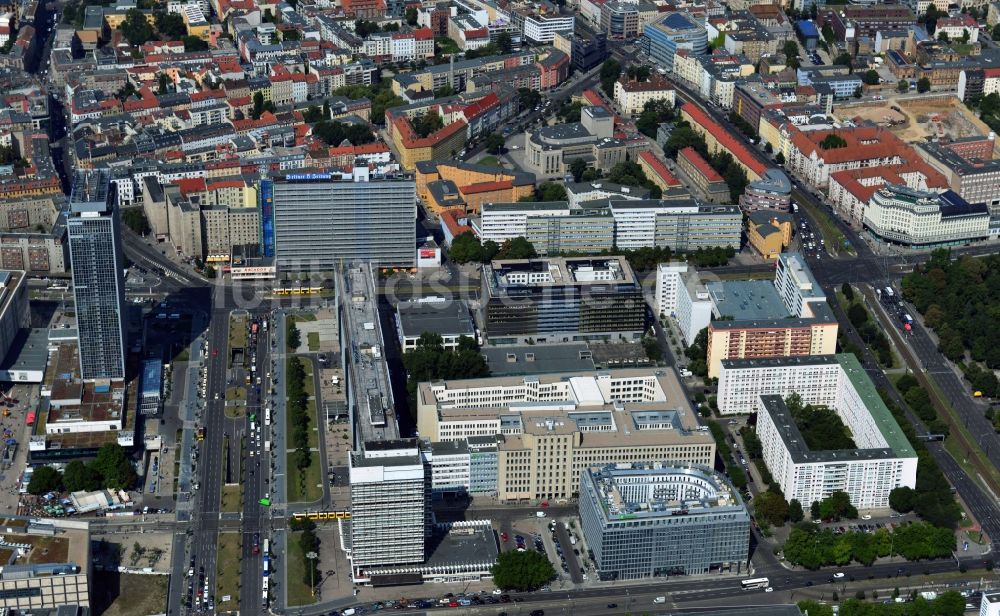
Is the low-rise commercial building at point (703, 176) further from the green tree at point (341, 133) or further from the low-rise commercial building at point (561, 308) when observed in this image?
the green tree at point (341, 133)

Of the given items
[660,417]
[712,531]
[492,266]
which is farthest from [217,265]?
[712,531]

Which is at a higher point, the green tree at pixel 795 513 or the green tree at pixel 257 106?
the green tree at pixel 257 106

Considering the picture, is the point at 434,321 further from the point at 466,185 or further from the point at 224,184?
the point at 466,185

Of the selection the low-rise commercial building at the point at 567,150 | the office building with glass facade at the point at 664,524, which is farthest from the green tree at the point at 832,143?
the office building with glass facade at the point at 664,524

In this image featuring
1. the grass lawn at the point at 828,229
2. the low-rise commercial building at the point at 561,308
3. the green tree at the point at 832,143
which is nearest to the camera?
the low-rise commercial building at the point at 561,308

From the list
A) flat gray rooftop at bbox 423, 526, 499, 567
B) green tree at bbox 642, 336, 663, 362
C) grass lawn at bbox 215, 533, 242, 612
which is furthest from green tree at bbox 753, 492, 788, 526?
grass lawn at bbox 215, 533, 242, 612

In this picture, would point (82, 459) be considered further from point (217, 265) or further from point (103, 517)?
point (217, 265)
